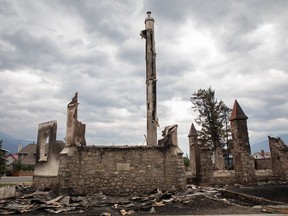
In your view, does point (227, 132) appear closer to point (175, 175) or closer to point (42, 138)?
point (175, 175)

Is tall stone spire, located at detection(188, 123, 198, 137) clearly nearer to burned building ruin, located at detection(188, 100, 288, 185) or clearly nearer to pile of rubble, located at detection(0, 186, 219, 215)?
burned building ruin, located at detection(188, 100, 288, 185)

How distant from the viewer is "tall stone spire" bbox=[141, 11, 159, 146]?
58.0ft

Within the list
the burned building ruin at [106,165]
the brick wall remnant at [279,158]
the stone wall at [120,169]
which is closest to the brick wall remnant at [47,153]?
the burned building ruin at [106,165]

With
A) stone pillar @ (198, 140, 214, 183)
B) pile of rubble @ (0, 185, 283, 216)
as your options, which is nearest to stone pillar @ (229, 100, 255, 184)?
stone pillar @ (198, 140, 214, 183)

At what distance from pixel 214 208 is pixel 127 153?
5.65 metres

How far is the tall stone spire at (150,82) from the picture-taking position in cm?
1767

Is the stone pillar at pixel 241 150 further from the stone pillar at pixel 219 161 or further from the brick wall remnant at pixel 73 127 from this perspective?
the brick wall remnant at pixel 73 127

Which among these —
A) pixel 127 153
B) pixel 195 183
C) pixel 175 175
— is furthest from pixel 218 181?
pixel 127 153

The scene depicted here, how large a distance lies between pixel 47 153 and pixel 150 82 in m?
9.26

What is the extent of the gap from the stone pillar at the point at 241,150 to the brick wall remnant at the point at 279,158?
9.82 feet

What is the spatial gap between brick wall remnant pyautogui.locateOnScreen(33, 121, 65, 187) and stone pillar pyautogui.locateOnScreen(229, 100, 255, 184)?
13.0 meters

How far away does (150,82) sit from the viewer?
742 inches

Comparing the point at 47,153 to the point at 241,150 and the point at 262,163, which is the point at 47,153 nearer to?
the point at 241,150

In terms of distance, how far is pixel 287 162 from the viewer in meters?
18.5
